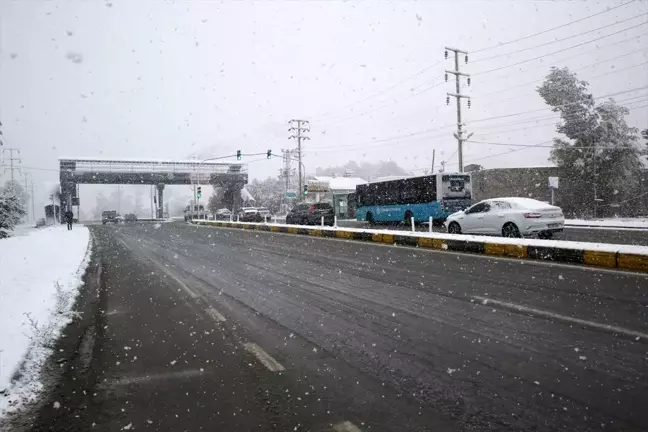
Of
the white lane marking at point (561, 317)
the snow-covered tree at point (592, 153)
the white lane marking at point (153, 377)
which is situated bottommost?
the white lane marking at point (153, 377)

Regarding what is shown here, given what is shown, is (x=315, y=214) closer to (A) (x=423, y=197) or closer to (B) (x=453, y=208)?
(A) (x=423, y=197)

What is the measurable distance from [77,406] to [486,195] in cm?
3810

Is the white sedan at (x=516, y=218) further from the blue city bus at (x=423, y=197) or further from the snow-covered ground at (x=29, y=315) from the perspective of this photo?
the snow-covered ground at (x=29, y=315)

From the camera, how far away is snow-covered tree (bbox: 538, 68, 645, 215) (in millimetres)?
32062

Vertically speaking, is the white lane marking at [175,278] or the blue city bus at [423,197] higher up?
the blue city bus at [423,197]

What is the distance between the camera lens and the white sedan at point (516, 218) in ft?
47.4

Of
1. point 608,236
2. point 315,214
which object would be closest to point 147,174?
point 315,214

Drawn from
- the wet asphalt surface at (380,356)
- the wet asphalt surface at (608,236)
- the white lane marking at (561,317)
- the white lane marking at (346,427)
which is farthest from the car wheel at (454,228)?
the white lane marking at (346,427)

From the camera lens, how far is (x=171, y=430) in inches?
119

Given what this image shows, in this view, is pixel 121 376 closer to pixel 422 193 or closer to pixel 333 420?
pixel 333 420

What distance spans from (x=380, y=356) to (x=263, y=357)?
3.82 ft

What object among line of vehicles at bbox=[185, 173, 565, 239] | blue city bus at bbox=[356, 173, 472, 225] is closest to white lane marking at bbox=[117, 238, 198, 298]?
line of vehicles at bbox=[185, 173, 565, 239]

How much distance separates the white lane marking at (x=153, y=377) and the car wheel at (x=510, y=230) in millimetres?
13128

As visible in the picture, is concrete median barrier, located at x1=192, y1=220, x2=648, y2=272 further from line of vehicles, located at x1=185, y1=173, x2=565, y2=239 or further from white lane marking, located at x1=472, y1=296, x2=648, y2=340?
white lane marking, located at x1=472, y1=296, x2=648, y2=340
